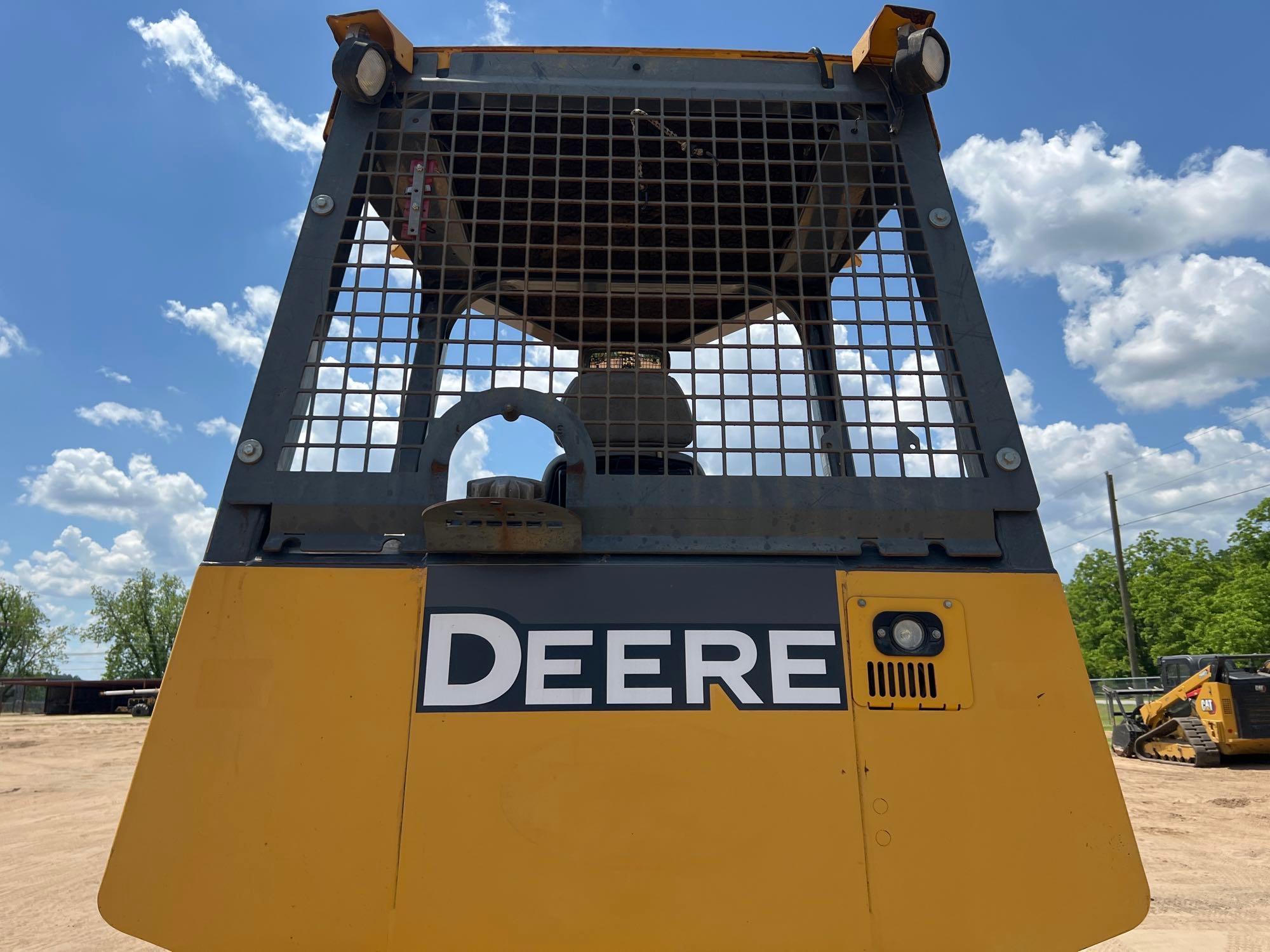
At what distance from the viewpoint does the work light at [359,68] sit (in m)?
2.38

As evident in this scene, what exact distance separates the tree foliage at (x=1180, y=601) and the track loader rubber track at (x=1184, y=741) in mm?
23931

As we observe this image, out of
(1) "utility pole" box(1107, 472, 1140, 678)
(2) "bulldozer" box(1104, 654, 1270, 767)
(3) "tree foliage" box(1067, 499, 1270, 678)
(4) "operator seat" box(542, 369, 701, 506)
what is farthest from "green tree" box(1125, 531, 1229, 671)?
(4) "operator seat" box(542, 369, 701, 506)

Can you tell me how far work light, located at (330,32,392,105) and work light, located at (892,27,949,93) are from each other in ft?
5.10

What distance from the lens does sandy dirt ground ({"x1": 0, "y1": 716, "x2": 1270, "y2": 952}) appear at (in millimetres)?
5105

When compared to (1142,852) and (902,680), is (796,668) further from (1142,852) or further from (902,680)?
(1142,852)

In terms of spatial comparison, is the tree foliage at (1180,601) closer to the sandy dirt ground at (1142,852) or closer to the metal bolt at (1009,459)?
the sandy dirt ground at (1142,852)

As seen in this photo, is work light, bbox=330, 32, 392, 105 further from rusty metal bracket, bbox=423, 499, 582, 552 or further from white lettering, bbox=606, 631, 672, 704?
white lettering, bbox=606, 631, 672, 704

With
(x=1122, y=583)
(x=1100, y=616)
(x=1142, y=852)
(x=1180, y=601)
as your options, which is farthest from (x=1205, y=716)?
(x=1100, y=616)

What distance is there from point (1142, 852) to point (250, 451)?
29.8ft

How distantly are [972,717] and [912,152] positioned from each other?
66.8 inches

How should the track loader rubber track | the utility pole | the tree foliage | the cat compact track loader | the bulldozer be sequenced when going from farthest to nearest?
1. the tree foliage
2. the utility pole
3. the track loader rubber track
4. the bulldozer
5. the cat compact track loader

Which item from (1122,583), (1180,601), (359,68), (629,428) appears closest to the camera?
(359,68)

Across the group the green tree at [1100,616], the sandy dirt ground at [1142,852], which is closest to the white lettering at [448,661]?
the sandy dirt ground at [1142,852]

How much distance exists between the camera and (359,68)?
2387 mm
